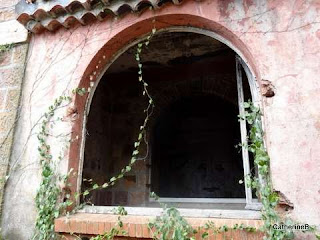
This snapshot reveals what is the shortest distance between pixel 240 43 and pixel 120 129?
323 centimetres

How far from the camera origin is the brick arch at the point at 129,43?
230 centimetres

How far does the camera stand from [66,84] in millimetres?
2654

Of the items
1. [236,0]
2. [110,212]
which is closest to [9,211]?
[110,212]

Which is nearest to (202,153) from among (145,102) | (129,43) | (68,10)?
(145,102)

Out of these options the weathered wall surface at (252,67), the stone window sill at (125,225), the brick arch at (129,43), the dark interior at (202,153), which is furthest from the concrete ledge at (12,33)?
the dark interior at (202,153)

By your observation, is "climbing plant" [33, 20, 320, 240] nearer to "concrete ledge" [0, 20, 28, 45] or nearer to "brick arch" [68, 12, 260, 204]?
"brick arch" [68, 12, 260, 204]

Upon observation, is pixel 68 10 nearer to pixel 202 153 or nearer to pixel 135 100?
pixel 135 100

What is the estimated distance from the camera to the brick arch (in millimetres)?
2297

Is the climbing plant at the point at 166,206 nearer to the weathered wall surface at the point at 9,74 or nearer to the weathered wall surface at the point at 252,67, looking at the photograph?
the weathered wall surface at the point at 252,67

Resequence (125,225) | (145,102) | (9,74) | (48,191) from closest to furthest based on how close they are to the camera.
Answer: (125,225), (48,191), (9,74), (145,102)

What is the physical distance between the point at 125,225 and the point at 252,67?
1515 mm

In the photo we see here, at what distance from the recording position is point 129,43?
8.85 ft

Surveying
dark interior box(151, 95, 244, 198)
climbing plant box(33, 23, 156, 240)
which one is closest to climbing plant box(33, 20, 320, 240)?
climbing plant box(33, 23, 156, 240)

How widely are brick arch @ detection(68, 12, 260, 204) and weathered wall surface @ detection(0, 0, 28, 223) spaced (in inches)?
27.3
